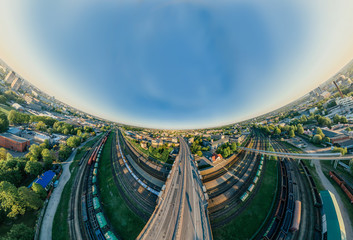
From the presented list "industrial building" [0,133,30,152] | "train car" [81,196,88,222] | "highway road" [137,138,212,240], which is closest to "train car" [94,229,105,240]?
"train car" [81,196,88,222]

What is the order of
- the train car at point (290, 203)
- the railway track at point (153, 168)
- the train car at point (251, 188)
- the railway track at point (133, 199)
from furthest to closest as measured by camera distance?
the railway track at point (153, 168), the train car at point (251, 188), the railway track at point (133, 199), the train car at point (290, 203)

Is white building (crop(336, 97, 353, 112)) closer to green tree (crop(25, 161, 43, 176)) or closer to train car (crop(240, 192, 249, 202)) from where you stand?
train car (crop(240, 192, 249, 202))

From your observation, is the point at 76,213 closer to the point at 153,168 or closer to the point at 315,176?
the point at 153,168

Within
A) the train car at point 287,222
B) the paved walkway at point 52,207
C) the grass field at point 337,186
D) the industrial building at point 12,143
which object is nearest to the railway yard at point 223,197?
the train car at point 287,222

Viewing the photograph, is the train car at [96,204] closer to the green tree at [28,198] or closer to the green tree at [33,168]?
the green tree at [28,198]

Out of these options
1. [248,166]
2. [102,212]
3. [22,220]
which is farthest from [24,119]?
[248,166]

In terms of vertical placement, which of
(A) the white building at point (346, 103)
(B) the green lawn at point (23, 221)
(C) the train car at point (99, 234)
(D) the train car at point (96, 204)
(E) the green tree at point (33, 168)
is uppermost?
(A) the white building at point (346, 103)

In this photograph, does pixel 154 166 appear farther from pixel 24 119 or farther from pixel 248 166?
pixel 24 119

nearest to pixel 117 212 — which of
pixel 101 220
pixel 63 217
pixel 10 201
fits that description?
pixel 101 220
